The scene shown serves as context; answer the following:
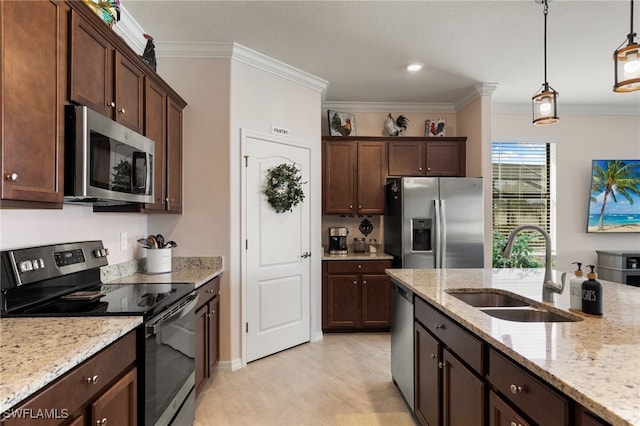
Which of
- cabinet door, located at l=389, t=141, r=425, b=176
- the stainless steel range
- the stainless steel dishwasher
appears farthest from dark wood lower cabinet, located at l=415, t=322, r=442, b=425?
cabinet door, located at l=389, t=141, r=425, b=176

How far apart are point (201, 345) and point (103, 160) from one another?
1463 mm

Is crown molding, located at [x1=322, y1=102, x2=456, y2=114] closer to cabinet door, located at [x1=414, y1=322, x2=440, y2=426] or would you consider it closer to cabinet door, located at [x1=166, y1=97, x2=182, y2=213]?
cabinet door, located at [x1=166, y1=97, x2=182, y2=213]

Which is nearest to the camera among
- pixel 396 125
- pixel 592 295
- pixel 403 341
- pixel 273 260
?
pixel 592 295

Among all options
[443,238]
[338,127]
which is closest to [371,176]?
[338,127]

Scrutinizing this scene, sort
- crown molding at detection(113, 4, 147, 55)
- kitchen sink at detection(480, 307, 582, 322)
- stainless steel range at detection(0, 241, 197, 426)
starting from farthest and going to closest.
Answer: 1. crown molding at detection(113, 4, 147, 55)
2. kitchen sink at detection(480, 307, 582, 322)
3. stainless steel range at detection(0, 241, 197, 426)

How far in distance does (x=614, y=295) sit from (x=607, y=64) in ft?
9.30

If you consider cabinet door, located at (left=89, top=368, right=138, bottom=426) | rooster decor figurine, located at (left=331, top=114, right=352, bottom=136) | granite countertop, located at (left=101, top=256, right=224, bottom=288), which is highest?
rooster decor figurine, located at (left=331, top=114, right=352, bottom=136)

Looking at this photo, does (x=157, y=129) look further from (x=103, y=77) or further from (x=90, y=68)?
(x=90, y=68)

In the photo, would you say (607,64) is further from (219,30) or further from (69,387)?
(69,387)

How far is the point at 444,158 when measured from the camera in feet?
15.1

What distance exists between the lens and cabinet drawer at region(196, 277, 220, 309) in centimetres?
257

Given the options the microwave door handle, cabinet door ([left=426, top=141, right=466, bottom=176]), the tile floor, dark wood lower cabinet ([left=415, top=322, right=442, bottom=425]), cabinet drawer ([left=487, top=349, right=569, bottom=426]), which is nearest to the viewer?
cabinet drawer ([left=487, top=349, right=569, bottom=426])

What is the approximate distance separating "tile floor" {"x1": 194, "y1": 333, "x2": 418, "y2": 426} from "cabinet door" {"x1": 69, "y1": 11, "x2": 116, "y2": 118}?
2020 mm

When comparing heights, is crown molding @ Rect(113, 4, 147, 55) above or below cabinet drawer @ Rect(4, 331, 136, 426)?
above
